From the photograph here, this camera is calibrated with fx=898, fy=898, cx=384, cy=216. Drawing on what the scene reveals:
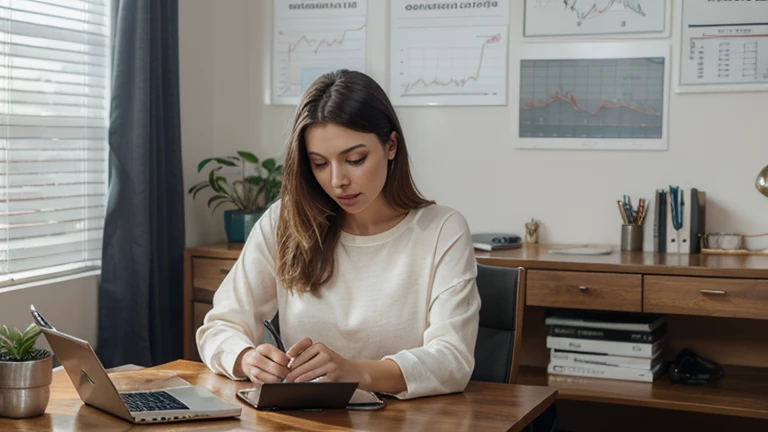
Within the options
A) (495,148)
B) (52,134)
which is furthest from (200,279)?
(495,148)

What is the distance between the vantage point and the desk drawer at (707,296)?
257 cm

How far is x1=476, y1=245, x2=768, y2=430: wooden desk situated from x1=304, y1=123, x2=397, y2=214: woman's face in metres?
1.11

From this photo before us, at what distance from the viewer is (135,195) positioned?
9.68 ft

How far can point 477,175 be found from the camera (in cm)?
332

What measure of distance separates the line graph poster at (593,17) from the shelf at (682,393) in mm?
1188

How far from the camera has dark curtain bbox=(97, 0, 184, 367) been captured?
2924 mm

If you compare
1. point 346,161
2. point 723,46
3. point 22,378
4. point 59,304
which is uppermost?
point 723,46

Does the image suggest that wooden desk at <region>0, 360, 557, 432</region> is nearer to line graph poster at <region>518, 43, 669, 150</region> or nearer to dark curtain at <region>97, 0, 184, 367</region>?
dark curtain at <region>97, 0, 184, 367</region>

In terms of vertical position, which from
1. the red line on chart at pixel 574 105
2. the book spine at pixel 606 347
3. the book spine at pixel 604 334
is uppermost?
the red line on chart at pixel 574 105

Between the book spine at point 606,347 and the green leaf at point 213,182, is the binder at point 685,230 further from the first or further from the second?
the green leaf at point 213,182

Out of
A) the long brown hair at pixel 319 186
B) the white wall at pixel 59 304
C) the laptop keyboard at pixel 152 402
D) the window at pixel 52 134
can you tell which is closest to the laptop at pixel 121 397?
the laptop keyboard at pixel 152 402

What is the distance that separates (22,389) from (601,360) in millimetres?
1947

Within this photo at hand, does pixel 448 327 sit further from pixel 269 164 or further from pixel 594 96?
pixel 269 164

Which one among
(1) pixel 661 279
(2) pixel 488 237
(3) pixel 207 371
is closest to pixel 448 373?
(3) pixel 207 371
